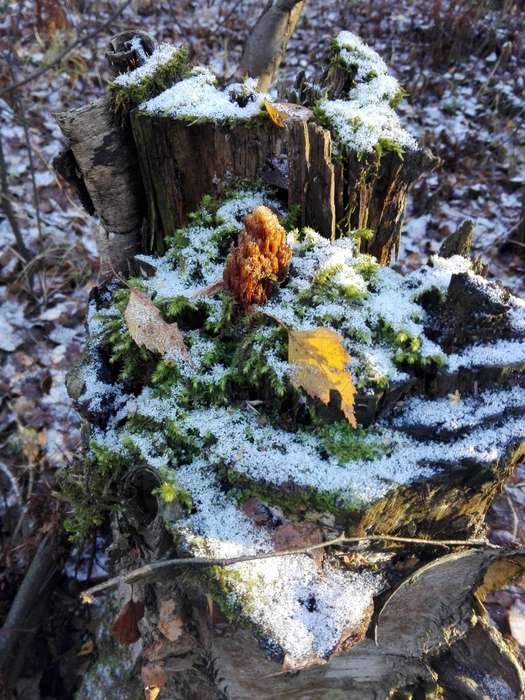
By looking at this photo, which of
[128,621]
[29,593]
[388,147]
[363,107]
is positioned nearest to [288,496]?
[128,621]

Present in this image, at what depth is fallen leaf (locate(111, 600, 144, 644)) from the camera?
79.9 inches

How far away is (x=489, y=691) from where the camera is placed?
197cm

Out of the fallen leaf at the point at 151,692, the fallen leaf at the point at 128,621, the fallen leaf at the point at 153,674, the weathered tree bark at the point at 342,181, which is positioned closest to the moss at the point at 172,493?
the fallen leaf at the point at 128,621

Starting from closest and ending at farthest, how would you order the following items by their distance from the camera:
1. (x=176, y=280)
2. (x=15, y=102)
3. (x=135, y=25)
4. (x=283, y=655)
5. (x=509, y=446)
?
(x=283, y=655)
(x=509, y=446)
(x=176, y=280)
(x=15, y=102)
(x=135, y=25)

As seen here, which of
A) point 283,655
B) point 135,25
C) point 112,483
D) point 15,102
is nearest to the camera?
point 283,655

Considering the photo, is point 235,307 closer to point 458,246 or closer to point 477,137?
point 458,246

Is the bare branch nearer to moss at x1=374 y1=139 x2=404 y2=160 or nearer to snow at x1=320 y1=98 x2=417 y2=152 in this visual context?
snow at x1=320 y1=98 x2=417 y2=152

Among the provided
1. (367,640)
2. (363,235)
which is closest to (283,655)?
(367,640)

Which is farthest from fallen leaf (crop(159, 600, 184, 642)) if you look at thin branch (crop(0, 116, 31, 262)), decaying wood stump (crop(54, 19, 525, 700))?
thin branch (crop(0, 116, 31, 262))

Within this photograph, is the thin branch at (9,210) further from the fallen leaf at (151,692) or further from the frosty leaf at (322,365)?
the fallen leaf at (151,692)

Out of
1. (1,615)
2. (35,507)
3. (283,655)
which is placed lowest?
(1,615)

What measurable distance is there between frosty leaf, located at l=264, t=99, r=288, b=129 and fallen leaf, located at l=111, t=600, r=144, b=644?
1988mm

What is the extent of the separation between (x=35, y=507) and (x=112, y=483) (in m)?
1.50

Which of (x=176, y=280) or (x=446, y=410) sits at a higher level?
(x=176, y=280)
